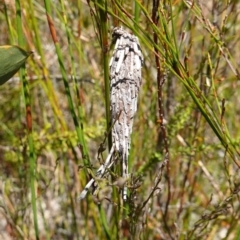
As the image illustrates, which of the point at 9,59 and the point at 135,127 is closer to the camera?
the point at 9,59

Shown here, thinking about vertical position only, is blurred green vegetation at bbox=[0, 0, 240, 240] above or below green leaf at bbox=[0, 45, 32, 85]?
below

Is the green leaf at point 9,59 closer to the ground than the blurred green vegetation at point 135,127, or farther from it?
farther from it

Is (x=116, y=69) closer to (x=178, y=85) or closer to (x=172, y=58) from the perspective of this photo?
(x=172, y=58)

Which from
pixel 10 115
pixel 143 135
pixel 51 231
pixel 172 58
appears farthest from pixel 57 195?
pixel 172 58

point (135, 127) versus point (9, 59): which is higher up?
point (9, 59)
